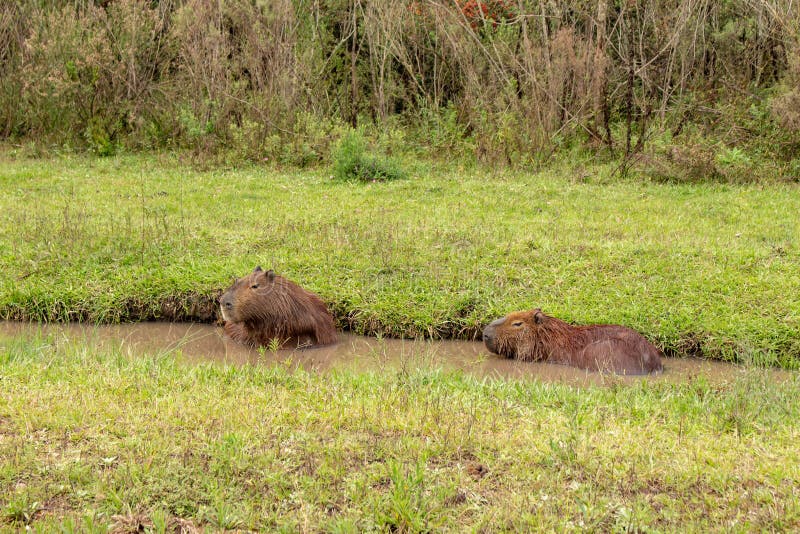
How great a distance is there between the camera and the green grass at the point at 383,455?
10.8 ft

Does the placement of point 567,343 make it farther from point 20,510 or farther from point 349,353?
point 20,510

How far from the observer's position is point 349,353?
267 inches

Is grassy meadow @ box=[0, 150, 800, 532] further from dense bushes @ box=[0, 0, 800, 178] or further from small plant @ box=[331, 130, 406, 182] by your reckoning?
dense bushes @ box=[0, 0, 800, 178]

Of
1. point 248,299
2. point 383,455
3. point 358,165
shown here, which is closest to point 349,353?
point 248,299

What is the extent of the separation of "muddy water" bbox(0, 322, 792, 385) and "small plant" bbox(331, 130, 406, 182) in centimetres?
562

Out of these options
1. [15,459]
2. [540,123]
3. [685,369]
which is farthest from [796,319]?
[540,123]

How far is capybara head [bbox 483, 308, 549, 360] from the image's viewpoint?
Result: 6598 millimetres

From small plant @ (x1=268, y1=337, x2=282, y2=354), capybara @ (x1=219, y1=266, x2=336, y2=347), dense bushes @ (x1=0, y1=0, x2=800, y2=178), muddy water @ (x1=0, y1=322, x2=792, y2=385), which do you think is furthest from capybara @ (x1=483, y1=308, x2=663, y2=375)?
dense bushes @ (x1=0, y1=0, x2=800, y2=178)

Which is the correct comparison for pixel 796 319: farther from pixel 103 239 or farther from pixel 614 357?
pixel 103 239

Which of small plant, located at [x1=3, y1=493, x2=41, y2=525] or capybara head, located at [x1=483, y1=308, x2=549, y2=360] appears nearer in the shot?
small plant, located at [x1=3, y1=493, x2=41, y2=525]

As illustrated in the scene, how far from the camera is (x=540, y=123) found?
1396cm

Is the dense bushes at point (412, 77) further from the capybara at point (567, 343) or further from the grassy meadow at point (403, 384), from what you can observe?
the capybara at point (567, 343)

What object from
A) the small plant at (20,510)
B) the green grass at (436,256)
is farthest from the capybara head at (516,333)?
the small plant at (20,510)

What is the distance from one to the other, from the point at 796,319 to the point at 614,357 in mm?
1731
